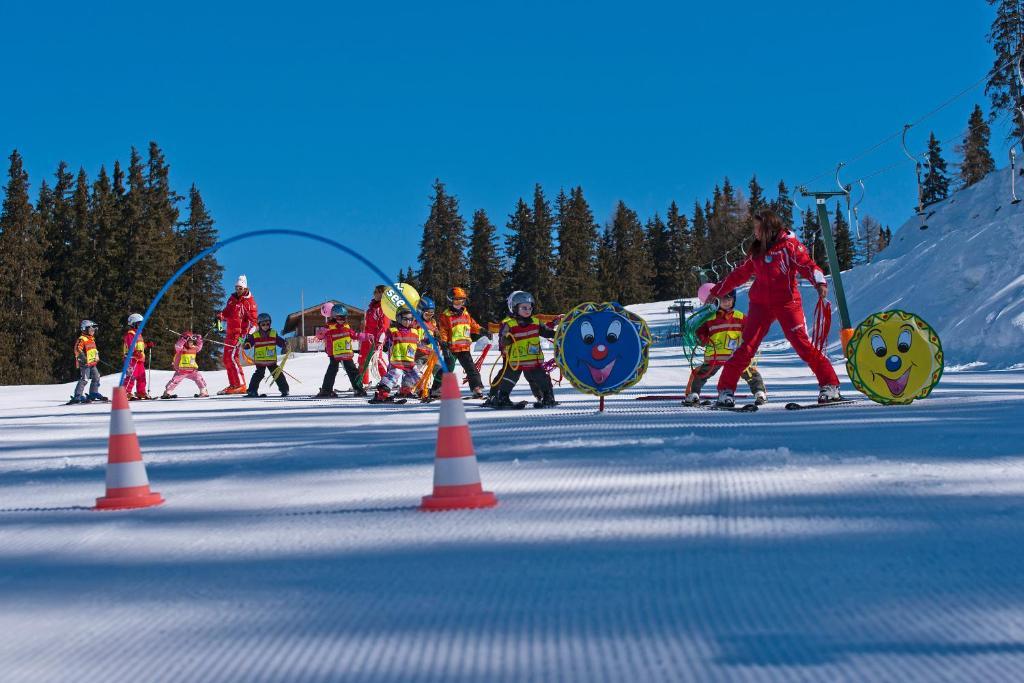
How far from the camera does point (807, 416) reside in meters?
10.1

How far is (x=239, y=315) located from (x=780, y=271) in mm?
15070

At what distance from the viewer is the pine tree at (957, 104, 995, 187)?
10362 cm

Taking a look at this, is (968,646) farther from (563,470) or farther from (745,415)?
(745,415)

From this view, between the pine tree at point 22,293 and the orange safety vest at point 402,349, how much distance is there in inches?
2333

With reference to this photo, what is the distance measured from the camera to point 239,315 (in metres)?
23.4

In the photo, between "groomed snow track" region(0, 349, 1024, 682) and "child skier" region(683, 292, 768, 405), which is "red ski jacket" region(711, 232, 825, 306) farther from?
"groomed snow track" region(0, 349, 1024, 682)

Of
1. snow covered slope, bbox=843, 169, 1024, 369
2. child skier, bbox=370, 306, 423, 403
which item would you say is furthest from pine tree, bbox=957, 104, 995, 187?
child skier, bbox=370, 306, 423, 403

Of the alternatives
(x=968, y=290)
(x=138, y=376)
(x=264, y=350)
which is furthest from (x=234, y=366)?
(x=968, y=290)

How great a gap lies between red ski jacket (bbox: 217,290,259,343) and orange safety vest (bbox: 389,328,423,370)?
7313 mm

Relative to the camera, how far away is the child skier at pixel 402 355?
54.9ft

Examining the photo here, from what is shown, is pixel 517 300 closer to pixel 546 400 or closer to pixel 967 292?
pixel 546 400

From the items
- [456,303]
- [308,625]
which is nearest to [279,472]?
[308,625]

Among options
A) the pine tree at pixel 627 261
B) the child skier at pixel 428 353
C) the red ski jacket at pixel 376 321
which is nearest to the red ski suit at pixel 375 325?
the red ski jacket at pixel 376 321

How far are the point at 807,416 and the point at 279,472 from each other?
527 cm
